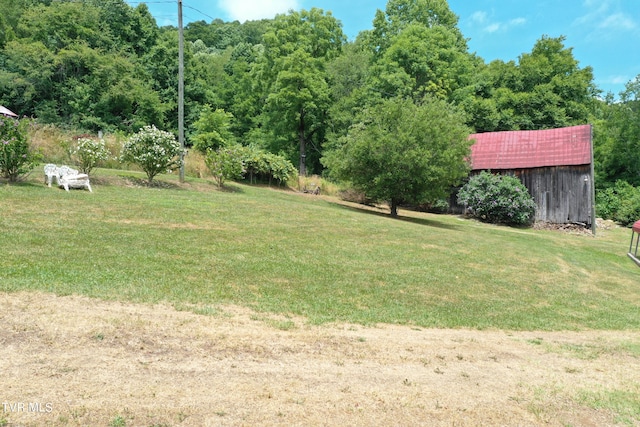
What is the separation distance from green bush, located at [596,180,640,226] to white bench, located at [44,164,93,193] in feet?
114

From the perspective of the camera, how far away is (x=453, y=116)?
23.0 m

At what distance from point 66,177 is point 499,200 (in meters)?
24.1

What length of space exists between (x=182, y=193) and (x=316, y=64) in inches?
1187

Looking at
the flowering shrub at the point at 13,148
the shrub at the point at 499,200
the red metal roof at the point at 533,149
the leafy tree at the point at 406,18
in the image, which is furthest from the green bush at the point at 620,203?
the flowering shrub at the point at 13,148

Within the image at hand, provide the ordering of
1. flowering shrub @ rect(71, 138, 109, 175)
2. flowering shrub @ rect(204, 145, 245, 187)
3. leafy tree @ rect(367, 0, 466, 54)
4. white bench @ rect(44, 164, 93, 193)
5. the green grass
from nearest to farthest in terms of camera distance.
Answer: the green grass < white bench @ rect(44, 164, 93, 193) < flowering shrub @ rect(71, 138, 109, 175) < flowering shrub @ rect(204, 145, 245, 187) < leafy tree @ rect(367, 0, 466, 54)

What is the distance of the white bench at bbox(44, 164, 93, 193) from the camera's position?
47.0ft

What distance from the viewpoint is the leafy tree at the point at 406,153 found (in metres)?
21.2

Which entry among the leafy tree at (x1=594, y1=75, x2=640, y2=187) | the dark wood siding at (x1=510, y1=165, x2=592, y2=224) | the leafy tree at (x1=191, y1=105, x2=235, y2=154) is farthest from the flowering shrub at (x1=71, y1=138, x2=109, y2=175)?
the leafy tree at (x1=594, y1=75, x2=640, y2=187)

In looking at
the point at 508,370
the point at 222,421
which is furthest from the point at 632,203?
the point at 222,421

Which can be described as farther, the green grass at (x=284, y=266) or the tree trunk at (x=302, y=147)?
the tree trunk at (x=302, y=147)

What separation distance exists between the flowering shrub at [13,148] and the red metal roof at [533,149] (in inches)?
1061

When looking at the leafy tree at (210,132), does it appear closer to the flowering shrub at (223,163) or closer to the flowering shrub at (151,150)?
the flowering shrub at (223,163)

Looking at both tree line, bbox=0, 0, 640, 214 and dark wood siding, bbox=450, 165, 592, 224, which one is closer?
dark wood siding, bbox=450, 165, 592, 224

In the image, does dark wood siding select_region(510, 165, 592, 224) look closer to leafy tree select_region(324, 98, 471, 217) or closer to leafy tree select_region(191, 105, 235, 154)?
leafy tree select_region(324, 98, 471, 217)
